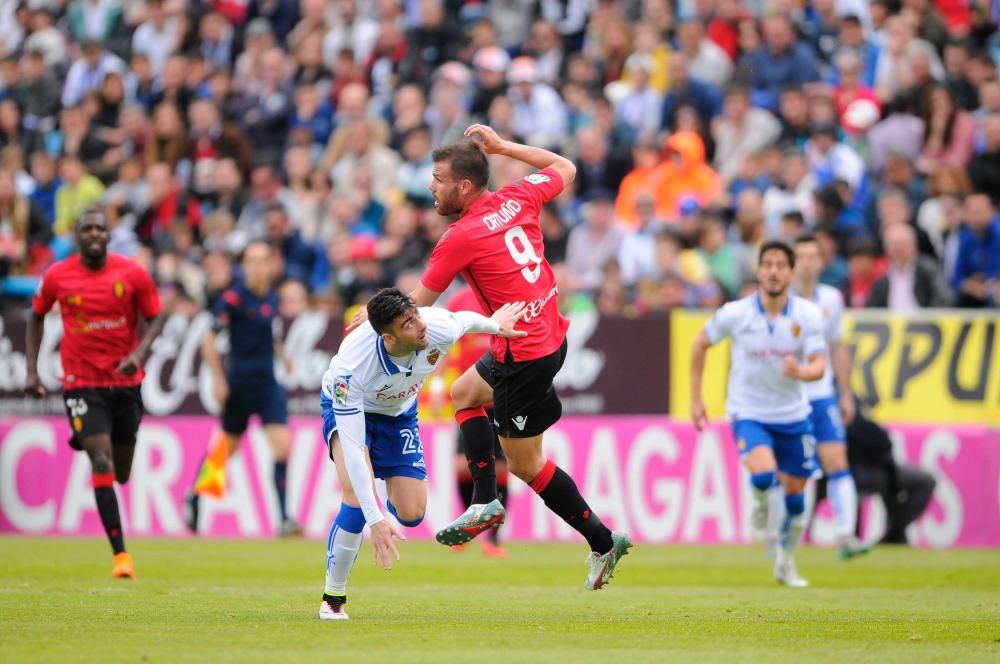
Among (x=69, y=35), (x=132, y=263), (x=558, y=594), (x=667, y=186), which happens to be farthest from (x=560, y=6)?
(x=558, y=594)

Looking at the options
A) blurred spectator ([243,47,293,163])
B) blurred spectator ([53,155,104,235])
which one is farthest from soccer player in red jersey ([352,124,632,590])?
blurred spectator ([243,47,293,163])

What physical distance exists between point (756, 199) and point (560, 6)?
6.29 m

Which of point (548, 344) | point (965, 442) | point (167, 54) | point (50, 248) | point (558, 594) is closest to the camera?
point (548, 344)

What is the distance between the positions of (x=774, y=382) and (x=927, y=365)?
5254mm

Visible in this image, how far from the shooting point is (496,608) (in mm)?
11289

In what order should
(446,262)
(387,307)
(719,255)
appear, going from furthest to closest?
1. (719,255)
2. (446,262)
3. (387,307)

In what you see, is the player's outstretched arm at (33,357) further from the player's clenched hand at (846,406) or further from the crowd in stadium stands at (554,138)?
the player's clenched hand at (846,406)

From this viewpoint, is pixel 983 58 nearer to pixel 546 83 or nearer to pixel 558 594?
pixel 546 83

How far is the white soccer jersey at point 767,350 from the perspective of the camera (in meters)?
13.9

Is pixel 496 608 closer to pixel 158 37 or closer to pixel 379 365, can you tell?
pixel 379 365

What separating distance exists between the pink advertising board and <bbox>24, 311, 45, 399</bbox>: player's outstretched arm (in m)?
6.00

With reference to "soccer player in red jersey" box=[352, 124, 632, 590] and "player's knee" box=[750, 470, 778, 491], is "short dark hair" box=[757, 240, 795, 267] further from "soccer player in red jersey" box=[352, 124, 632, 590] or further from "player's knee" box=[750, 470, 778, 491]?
"soccer player in red jersey" box=[352, 124, 632, 590]

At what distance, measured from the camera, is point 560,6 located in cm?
2542

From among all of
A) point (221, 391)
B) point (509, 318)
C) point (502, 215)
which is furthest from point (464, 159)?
point (221, 391)
